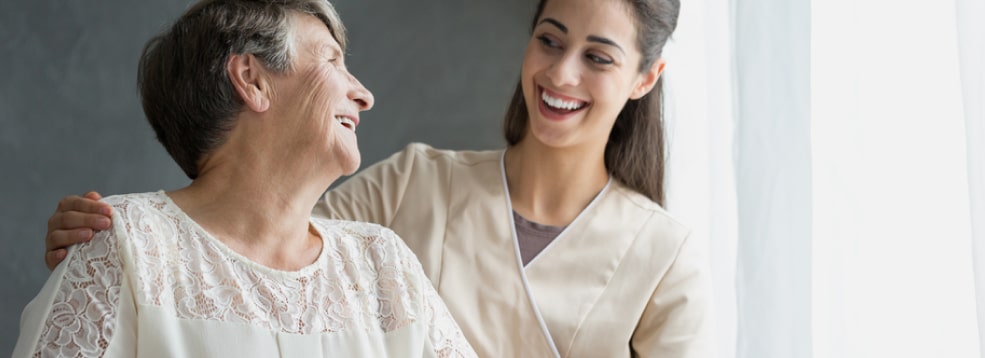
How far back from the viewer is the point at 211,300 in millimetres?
1354

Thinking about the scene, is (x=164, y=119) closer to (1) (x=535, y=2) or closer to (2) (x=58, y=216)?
(2) (x=58, y=216)

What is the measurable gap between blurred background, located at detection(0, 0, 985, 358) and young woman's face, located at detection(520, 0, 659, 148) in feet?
0.56

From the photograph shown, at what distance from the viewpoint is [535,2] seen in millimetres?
3094

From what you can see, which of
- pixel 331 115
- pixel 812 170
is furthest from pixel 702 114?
pixel 331 115

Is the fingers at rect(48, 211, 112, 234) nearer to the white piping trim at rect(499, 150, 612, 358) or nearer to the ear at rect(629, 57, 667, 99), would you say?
the white piping trim at rect(499, 150, 612, 358)

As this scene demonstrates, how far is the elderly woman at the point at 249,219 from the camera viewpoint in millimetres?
1319

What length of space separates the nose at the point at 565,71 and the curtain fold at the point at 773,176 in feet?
1.00

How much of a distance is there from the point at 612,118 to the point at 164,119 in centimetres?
88

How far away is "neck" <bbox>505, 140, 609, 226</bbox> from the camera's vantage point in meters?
1.99

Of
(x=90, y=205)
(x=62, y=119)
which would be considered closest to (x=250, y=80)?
(x=90, y=205)

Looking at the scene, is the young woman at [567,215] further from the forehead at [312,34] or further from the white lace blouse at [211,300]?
the forehead at [312,34]

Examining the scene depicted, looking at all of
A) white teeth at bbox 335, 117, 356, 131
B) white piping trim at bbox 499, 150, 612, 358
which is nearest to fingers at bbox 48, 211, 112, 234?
white teeth at bbox 335, 117, 356, 131

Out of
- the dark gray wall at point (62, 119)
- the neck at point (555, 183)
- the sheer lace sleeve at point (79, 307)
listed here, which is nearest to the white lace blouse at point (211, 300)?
the sheer lace sleeve at point (79, 307)

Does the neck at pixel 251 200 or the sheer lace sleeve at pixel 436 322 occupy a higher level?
the neck at pixel 251 200
